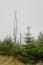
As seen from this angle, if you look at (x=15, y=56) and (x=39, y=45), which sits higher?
(x=39, y=45)

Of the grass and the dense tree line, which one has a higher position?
the dense tree line

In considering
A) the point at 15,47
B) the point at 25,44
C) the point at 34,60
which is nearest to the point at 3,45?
the point at 15,47

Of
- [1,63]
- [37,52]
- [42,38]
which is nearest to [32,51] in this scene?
[37,52]

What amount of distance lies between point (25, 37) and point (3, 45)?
2.02m

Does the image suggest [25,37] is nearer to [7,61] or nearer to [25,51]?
[25,51]

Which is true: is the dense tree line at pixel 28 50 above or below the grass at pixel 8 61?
above

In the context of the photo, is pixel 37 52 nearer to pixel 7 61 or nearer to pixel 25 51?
pixel 25 51

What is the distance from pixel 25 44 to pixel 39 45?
1.06 m

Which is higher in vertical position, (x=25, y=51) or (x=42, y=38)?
(x=42, y=38)

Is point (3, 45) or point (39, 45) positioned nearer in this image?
point (39, 45)

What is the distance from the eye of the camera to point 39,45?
44.8ft

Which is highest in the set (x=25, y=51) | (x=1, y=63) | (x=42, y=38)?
(x=42, y=38)

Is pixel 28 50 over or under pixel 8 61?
over

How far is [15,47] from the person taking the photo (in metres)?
14.4
